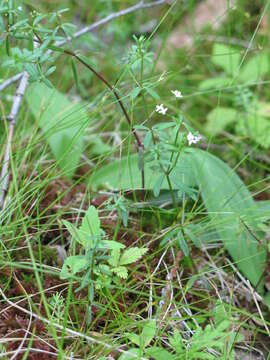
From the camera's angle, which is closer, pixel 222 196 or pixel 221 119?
pixel 222 196

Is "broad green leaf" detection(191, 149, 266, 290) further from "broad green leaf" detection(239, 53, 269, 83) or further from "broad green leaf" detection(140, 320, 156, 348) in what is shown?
"broad green leaf" detection(239, 53, 269, 83)

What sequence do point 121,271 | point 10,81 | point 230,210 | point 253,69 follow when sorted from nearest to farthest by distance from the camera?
1. point 121,271
2. point 230,210
3. point 10,81
4. point 253,69

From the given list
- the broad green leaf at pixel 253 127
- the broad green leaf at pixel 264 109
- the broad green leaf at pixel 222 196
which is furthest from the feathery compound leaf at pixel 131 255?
the broad green leaf at pixel 264 109

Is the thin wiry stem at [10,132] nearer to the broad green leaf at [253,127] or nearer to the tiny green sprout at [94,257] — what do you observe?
the tiny green sprout at [94,257]

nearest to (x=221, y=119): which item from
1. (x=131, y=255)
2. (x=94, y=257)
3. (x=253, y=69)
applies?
(x=253, y=69)

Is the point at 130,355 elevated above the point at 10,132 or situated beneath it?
situated beneath

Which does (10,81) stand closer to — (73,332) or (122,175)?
(122,175)

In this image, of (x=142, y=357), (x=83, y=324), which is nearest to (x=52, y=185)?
(x=83, y=324)
